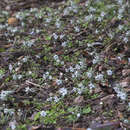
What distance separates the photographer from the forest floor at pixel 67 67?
3834mm

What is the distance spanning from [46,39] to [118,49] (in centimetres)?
146

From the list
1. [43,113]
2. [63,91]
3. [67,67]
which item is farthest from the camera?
[67,67]

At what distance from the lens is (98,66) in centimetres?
462

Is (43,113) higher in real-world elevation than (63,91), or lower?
lower

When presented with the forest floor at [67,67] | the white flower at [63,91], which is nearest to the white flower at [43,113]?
the forest floor at [67,67]

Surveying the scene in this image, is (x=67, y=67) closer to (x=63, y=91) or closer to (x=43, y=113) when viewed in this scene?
(x=63, y=91)

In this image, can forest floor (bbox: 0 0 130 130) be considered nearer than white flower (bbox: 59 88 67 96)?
Yes

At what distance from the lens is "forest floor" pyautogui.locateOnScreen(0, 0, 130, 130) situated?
3.83 metres

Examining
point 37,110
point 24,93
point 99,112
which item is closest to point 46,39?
point 24,93

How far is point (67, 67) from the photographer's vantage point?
4.77 m

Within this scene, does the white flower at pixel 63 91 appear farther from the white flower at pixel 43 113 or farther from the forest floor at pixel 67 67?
the white flower at pixel 43 113

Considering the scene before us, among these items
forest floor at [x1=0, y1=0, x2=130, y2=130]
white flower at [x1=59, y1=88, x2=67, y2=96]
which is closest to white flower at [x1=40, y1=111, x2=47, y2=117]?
forest floor at [x1=0, y1=0, x2=130, y2=130]

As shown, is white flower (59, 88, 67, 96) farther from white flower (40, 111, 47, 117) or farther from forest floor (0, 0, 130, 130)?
white flower (40, 111, 47, 117)

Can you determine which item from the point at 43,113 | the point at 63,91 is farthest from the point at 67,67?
the point at 43,113
